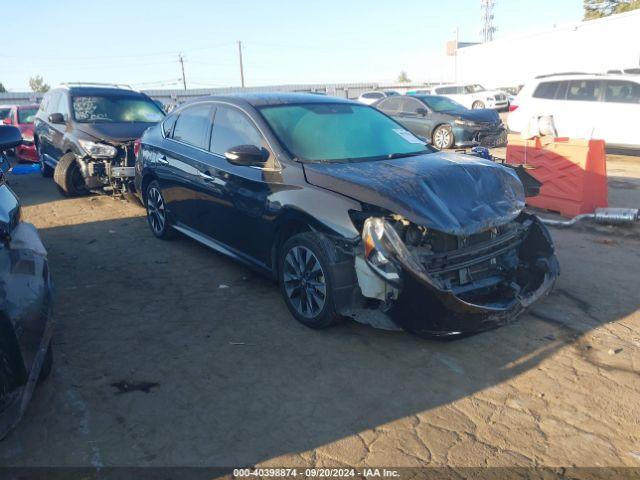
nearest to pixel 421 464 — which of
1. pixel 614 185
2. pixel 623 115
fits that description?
pixel 614 185

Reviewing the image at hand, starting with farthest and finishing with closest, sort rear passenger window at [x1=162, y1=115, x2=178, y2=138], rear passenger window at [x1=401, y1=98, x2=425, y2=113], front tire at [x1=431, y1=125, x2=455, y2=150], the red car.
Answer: rear passenger window at [x1=401, y1=98, x2=425, y2=113] < front tire at [x1=431, y1=125, x2=455, y2=150] < the red car < rear passenger window at [x1=162, y1=115, x2=178, y2=138]

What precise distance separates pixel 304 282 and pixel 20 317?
6.44 feet

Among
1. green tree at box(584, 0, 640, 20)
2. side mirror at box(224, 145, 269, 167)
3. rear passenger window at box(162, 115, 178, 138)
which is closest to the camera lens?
side mirror at box(224, 145, 269, 167)

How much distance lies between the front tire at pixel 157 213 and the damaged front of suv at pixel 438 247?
2.82 meters

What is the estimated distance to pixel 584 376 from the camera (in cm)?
347

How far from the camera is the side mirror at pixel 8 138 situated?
12.0 ft

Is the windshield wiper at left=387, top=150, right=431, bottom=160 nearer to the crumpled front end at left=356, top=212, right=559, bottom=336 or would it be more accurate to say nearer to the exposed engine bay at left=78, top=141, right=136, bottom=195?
the crumpled front end at left=356, top=212, right=559, bottom=336

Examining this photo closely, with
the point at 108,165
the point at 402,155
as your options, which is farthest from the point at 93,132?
the point at 402,155

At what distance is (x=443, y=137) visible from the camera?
47.9ft

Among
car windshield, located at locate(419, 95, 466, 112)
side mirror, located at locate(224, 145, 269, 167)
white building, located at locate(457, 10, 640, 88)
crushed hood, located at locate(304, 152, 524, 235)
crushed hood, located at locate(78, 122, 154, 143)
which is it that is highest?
white building, located at locate(457, 10, 640, 88)

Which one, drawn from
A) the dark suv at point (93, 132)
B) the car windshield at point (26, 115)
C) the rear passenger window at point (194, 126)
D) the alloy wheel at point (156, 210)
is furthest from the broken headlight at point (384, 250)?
the car windshield at point (26, 115)

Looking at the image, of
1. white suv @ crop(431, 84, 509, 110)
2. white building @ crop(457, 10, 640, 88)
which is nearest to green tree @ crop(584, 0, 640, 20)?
white building @ crop(457, 10, 640, 88)

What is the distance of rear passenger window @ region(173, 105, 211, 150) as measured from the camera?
5301mm

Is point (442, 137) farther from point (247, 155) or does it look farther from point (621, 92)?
point (247, 155)
